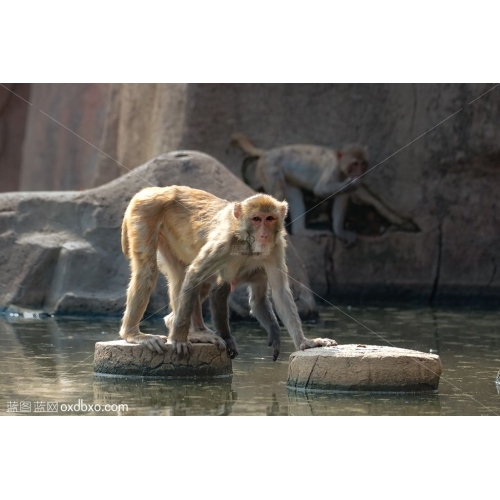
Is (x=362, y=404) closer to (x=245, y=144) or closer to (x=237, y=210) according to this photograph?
(x=237, y=210)

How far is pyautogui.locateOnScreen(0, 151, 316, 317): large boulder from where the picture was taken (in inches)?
510

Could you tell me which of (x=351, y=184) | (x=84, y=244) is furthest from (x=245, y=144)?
(x=84, y=244)

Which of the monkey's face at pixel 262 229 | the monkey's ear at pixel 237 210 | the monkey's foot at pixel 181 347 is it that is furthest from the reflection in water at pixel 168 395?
the monkey's ear at pixel 237 210

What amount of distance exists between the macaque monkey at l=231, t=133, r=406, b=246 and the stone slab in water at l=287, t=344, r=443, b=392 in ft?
27.8

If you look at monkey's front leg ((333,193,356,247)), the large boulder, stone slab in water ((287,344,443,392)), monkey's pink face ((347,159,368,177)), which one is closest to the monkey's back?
stone slab in water ((287,344,443,392))

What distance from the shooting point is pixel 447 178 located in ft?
54.2

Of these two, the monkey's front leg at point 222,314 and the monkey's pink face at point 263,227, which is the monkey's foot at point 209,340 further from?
the monkey's pink face at point 263,227

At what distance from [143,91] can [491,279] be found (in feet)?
23.6

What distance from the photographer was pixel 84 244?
13.3 meters

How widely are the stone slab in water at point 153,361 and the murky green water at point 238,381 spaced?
130mm

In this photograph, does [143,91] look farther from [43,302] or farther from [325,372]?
[325,372]

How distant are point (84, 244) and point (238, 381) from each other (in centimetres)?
561

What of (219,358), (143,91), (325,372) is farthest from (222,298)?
(143,91)

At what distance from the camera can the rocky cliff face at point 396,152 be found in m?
16.2
